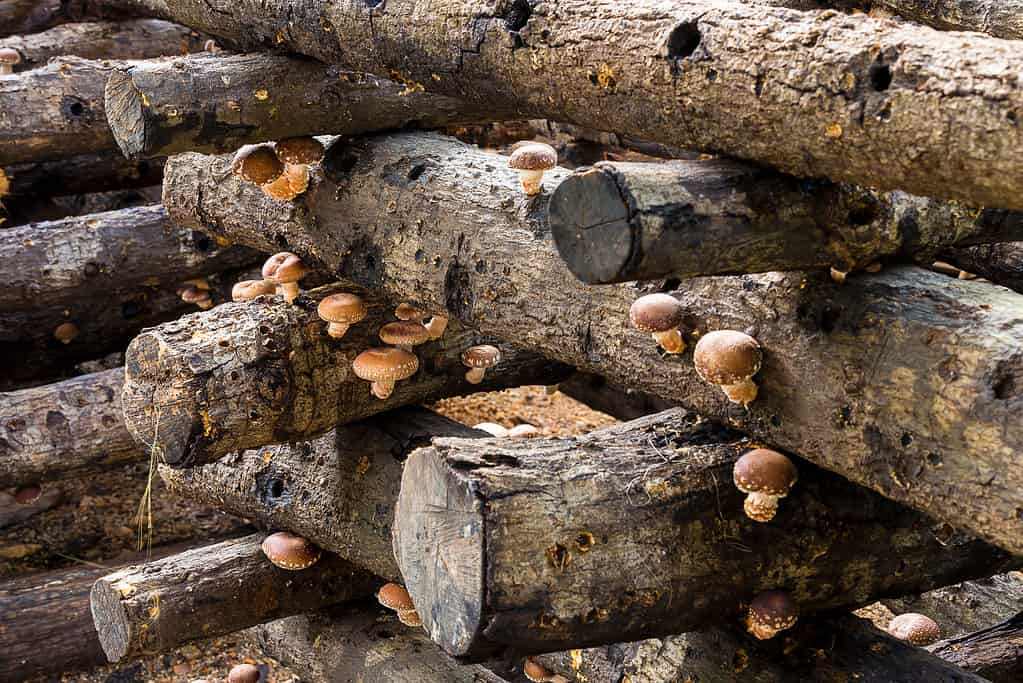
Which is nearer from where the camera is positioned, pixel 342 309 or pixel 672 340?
pixel 672 340

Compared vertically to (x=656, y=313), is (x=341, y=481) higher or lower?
lower

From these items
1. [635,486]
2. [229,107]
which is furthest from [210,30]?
[635,486]

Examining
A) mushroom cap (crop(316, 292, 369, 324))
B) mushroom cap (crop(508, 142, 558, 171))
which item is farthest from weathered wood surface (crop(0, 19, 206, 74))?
mushroom cap (crop(508, 142, 558, 171))

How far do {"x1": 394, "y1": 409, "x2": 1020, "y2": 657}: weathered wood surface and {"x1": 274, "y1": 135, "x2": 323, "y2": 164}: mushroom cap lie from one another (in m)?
1.46

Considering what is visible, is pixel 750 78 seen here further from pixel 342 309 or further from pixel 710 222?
pixel 342 309

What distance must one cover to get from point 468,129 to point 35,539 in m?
4.05

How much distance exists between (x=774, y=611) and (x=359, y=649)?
7.95 feet

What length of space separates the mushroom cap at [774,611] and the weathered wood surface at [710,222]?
1069mm

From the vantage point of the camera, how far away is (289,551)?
4.89 meters

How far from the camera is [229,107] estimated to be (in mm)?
3945

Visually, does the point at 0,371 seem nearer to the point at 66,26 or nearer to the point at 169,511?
the point at 169,511

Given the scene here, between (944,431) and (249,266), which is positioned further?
(249,266)

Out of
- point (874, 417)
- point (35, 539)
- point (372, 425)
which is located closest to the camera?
point (874, 417)

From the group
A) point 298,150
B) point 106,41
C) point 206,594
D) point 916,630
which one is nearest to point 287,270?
point 298,150
